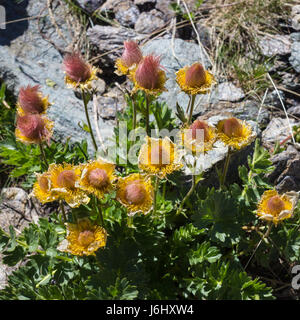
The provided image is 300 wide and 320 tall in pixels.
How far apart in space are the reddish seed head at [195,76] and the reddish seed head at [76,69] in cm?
67

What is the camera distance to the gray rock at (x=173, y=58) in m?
3.80

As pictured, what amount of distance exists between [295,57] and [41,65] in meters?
2.63

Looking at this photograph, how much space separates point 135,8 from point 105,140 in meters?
1.83

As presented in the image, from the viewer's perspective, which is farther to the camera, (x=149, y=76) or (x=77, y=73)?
(x=77, y=73)

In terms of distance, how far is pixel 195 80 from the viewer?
2520 mm

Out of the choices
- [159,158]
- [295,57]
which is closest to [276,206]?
[159,158]

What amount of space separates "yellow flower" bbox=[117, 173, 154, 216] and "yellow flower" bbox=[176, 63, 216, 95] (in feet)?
2.22

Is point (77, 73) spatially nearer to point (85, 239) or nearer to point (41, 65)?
point (85, 239)

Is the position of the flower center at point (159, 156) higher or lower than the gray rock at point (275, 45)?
lower

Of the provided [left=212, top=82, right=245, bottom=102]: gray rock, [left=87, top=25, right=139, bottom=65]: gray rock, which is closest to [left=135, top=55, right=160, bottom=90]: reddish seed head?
[left=212, top=82, right=245, bottom=102]: gray rock

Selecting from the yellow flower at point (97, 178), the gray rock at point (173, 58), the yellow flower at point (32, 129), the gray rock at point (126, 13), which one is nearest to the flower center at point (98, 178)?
the yellow flower at point (97, 178)

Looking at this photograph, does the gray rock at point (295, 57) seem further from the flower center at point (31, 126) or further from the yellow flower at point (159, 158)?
the flower center at point (31, 126)
